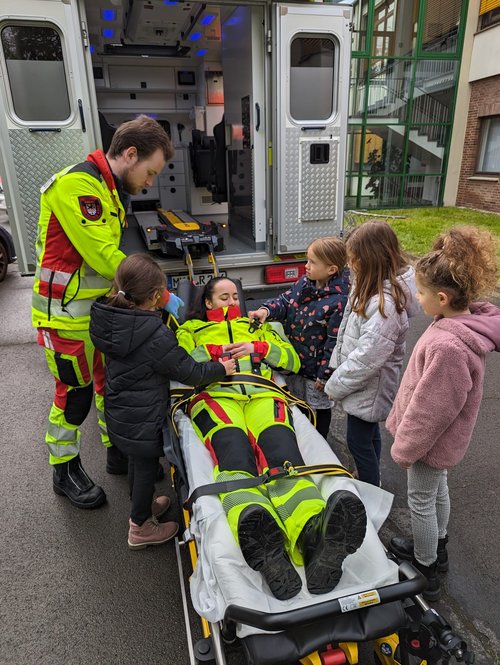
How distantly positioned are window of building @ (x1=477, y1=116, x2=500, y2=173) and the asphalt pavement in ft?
43.7

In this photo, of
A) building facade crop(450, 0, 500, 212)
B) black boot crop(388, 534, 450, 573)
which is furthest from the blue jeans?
building facade crop(450, 0, 500, 212)

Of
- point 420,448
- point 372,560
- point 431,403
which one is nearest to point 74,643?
point 372,560

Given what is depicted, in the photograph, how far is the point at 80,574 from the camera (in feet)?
8.49

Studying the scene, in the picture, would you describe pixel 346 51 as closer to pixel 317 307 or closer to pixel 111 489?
pixel 317 307

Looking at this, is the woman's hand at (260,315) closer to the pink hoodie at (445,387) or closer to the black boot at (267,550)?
the pink hoodie at (445,387)

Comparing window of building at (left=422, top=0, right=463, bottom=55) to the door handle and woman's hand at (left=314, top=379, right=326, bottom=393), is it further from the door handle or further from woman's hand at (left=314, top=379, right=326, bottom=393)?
woman's hand at (left=314, top=379, right=326, bottom=393)

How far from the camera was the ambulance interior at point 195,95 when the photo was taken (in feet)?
15.7

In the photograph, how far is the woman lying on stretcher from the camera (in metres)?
1.72

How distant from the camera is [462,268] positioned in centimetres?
→ 196

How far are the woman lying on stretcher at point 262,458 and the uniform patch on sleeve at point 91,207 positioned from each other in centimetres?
87

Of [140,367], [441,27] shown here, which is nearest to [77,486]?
[140,367]

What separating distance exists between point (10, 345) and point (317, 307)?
4.58 m

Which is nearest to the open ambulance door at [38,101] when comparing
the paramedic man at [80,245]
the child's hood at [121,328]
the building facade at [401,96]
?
the paramedic man at [80,245]

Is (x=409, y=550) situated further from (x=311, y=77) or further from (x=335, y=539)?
(x=311, y=77)
